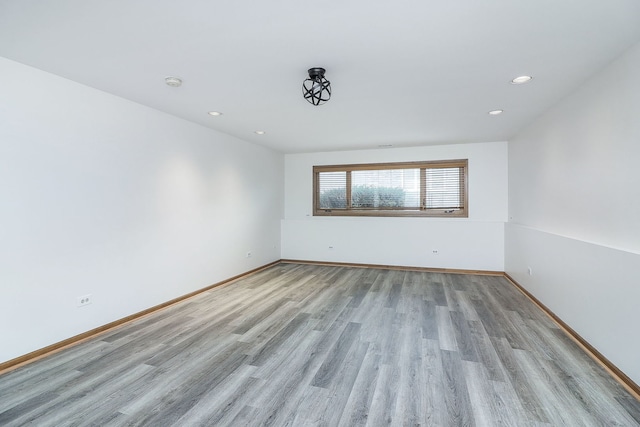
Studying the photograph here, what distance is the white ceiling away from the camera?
1.71m

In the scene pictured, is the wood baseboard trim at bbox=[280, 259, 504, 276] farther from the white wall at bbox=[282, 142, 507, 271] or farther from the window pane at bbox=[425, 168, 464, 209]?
the window pane at bbox=[425, 168, 464, 209]

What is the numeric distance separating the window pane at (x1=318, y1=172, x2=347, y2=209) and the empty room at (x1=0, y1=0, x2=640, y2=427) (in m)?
1.86

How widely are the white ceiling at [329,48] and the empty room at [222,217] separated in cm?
2

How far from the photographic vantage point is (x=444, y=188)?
5.81 meters

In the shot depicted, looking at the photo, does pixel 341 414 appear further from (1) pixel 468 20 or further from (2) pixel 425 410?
(1) pixel 468 20

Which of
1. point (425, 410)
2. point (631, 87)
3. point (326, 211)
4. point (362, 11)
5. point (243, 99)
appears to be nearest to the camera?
point (362, 11)

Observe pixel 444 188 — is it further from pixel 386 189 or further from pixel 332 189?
pixel 332 189

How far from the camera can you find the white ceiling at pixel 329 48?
1.71 meters

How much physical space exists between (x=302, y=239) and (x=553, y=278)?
14.7ft

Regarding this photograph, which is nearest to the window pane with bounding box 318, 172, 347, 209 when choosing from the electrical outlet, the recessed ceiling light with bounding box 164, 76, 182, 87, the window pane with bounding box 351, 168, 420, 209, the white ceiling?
the window pane with bounding box 351, 168, 420, 209

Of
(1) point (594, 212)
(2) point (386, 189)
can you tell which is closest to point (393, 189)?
(2) point (386, 189)

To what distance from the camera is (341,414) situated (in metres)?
1.82

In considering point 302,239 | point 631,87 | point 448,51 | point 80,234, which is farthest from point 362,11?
point 302,239

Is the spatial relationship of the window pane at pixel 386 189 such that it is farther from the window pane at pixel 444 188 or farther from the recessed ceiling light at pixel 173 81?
the recessed ceiling light at pixel 173 81
